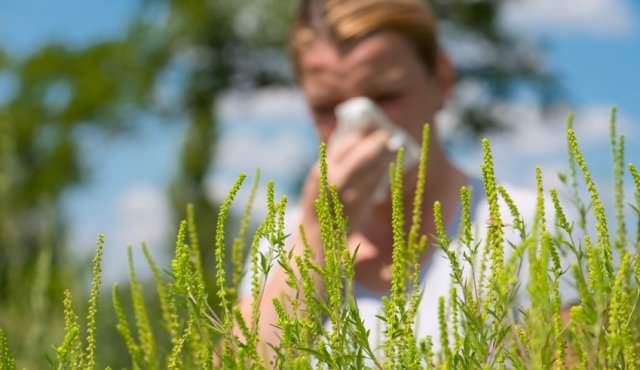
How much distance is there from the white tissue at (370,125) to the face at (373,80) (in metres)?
0.11

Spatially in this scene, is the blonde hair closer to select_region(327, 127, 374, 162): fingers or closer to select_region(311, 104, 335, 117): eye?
select_region(311, 104, 335, 117): eye

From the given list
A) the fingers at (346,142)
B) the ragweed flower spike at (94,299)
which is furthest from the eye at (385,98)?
the ragweed flower spike at (94,299)

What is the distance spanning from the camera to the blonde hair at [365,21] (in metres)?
2.51

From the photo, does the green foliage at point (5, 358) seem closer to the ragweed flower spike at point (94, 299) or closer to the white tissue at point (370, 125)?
the ragweed flower spike at point (94, 299)

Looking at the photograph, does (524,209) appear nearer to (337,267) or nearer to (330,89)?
(330,89)

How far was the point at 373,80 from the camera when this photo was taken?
2.44 metres

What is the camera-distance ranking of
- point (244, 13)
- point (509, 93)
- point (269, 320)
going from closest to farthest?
point (269, 320), point (244, 13), point (509, 93)

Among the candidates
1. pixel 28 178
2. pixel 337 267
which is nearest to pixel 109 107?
pixel 28 178

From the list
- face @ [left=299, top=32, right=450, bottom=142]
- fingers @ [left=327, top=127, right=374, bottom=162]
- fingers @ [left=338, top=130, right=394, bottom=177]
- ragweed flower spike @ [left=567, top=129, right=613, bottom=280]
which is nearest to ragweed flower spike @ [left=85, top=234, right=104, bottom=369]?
ragweed flower spike @ [left=567, top=129, right=613, bottom=280]

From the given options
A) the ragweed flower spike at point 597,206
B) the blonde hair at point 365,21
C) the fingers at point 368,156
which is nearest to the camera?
the ragweed flower spike at point 597,206

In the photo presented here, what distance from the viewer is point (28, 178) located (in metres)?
24.5

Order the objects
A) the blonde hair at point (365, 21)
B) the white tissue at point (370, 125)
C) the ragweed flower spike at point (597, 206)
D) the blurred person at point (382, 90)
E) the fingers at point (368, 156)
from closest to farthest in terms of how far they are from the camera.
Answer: the ragweed flower spike at point (597, 206)
the fingers at point (368, 156)
the white tissue at point (370, 125)
the blurred person at point (382, 90)
the blonde hair at point (365, 21)

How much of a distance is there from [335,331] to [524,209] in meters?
1.74

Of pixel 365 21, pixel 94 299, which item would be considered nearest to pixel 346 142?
pixel 365 21
